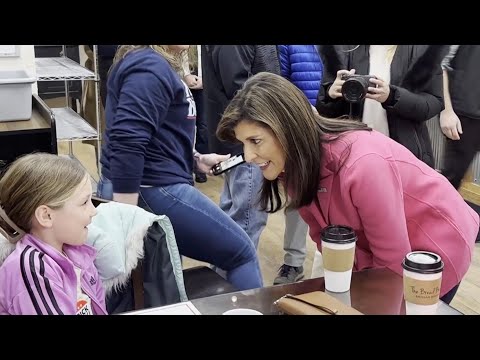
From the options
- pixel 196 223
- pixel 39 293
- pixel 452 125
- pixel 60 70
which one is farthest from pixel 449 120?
pixel 39 293

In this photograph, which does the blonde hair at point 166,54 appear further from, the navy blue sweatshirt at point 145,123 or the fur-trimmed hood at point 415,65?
the fur-trimmed hood at point 415,65

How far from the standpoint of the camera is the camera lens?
2088 millimetres

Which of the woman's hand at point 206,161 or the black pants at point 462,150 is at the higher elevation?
the woman's hand at point 206,161

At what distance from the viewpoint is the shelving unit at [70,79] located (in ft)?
10.3

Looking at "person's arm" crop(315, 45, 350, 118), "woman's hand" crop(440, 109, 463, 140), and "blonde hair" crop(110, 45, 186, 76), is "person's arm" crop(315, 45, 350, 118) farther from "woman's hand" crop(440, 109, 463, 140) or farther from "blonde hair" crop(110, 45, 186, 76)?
"woman's hand" crop(440, 109, 463, 140)

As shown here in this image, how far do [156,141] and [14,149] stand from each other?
0.87m

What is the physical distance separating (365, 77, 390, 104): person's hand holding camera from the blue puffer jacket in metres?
0.48

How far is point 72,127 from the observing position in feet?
10.9

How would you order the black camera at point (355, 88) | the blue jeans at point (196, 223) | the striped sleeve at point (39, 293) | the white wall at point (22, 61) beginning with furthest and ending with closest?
the white wall at point (22, 61)
the black camera at point (355, 88)
the blue jeans at point (196, 223)
the striped sleeve at point (39, 293)

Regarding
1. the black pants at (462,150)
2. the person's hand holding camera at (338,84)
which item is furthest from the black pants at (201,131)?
the person's hand holding camera at (338,84)

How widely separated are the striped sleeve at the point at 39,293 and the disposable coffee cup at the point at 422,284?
0.69 m
